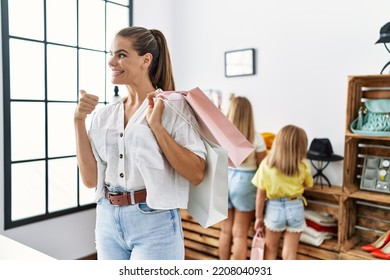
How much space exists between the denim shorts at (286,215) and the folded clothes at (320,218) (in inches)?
5.5

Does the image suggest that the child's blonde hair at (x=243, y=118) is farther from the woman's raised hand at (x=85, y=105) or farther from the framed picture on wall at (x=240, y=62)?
the woman's raised hand at (x=85, y=105)

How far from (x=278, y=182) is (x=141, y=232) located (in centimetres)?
139

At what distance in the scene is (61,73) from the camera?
271 cm

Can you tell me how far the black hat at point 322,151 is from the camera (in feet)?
8.15

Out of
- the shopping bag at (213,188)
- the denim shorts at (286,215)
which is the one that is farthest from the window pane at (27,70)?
the shopping bag at (213,188)

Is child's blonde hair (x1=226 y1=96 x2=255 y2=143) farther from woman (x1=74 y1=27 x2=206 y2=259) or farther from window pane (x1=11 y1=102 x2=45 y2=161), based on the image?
woman (x1=74 y1=27 x2=206 y2=259)

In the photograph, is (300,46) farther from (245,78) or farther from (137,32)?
(137,32)

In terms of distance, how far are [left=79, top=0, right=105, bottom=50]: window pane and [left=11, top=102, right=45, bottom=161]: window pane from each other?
602 mm

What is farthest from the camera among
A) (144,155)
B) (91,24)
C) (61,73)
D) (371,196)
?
(91,24)

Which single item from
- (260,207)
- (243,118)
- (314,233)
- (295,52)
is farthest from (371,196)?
(295,52)

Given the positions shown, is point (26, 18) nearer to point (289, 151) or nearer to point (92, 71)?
point (92, 71)

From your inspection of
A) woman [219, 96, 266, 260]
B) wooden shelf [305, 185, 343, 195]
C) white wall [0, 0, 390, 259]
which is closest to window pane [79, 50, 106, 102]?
white wall [0, 0, 390, 259]

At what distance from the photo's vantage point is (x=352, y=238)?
245 cm
